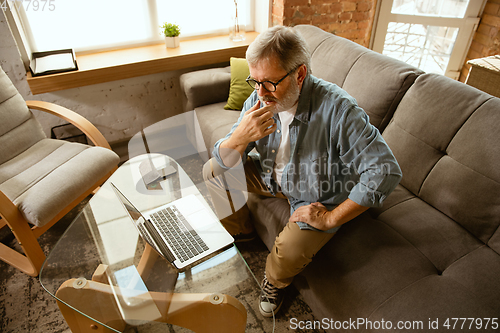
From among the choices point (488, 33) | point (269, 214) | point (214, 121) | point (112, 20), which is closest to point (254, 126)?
point (269, 214)

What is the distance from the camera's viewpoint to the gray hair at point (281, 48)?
1.09 metres

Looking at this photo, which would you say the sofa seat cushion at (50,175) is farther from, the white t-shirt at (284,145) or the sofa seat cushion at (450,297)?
the sofa seat cushion at (450,297)

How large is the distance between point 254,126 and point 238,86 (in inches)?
40.7

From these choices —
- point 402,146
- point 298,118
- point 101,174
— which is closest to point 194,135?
point 101,174

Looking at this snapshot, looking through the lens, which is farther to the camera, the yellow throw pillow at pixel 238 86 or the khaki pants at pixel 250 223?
the yellow throw pillow at pixel 238 86

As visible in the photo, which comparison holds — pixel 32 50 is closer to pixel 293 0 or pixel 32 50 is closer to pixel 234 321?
pixel 293 0

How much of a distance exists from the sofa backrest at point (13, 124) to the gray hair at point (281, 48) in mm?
1650

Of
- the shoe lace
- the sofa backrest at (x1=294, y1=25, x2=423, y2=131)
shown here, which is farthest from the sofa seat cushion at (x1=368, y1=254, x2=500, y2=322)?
the sofa backrest at (x1=294, y1=25, x2=423, y2=131)

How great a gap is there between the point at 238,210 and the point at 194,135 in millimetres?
961

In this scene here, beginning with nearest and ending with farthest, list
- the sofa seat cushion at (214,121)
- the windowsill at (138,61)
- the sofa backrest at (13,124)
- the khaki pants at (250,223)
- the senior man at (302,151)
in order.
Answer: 1. the senior man at (302,151)
2. the khaki pants at (250,223)
3. the sofa backrest at (13,124)
4. the sofa seat cushion at (214,121)
5. the windowsill at (138,61)

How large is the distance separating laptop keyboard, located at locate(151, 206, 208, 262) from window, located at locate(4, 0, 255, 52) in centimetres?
185

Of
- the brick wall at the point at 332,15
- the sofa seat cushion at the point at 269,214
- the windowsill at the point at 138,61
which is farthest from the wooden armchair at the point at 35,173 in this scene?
the brick wall at the point at 332,15

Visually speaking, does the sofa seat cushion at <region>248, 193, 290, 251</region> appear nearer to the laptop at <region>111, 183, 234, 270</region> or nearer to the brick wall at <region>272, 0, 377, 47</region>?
the laptop at <region>111, 183, 234, 270</region>

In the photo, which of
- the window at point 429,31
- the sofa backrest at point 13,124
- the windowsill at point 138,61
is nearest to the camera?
the sofa backrest at point 13,124
